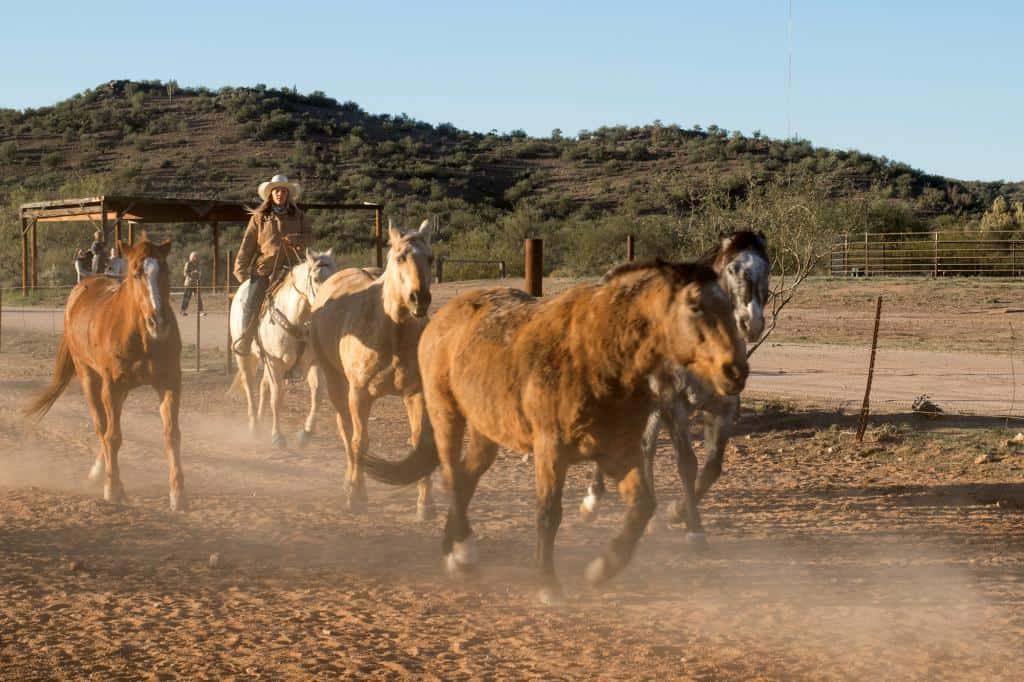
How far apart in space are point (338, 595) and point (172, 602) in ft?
A: 2.91

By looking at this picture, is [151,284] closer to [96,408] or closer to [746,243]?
[96,408]

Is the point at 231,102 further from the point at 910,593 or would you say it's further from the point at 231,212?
the point at 910,593

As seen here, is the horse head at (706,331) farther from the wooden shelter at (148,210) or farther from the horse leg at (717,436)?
the wooden shelter at (148,210)

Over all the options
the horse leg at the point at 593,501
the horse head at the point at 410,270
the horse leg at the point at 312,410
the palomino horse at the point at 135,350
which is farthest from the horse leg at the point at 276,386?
the horse leg at the point at 593,501

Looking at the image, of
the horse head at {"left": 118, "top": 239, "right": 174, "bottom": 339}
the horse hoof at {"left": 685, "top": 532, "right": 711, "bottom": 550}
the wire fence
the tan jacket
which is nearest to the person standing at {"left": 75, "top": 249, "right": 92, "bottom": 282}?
the tan jacket

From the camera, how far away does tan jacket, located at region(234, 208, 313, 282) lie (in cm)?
1152

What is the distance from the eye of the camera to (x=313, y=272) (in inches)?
416

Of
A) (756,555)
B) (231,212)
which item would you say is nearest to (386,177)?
(231,212)

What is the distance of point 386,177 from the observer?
218ft

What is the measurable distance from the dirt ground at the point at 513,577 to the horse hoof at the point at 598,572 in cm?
12

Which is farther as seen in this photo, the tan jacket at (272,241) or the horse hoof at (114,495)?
the tan jacket at (272,241)

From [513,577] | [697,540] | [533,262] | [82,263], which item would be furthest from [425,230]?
[82,263]

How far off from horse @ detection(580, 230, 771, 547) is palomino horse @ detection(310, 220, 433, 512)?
5.23 ft

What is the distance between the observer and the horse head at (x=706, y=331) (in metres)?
5.01
